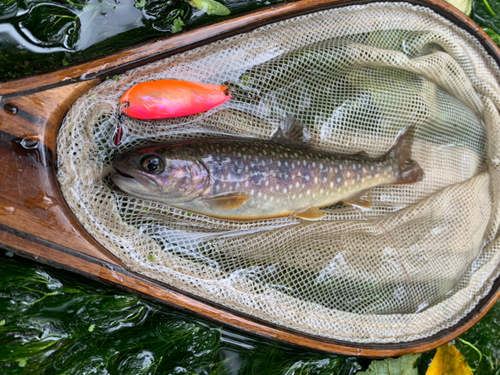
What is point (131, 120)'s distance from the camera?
2111 millimetres

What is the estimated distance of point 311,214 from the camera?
8.01ft

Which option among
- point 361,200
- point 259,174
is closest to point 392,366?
point 361,200

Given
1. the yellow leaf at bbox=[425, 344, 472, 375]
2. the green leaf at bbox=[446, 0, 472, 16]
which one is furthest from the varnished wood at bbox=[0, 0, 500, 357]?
the green leaf at bbox=[446, 0, 472, 16]

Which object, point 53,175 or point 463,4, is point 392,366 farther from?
point 463,4

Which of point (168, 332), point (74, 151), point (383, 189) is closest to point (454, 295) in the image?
point (383, 189)

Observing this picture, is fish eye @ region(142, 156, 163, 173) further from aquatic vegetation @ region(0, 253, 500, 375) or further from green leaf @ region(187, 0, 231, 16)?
green leaf @ region(187, 0, 231, 16)

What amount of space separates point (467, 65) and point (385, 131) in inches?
29.5

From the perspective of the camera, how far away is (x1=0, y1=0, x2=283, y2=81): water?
7.00 ft

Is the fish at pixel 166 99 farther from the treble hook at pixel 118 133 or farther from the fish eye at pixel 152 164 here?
the fish eye at pixel 152 164

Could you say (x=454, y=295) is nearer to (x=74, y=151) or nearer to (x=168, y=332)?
(x=168, y=332)

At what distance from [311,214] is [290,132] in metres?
0.55

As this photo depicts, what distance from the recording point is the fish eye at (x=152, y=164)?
1982 millimetres

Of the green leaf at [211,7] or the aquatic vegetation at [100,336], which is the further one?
the green leaf at [211,7]

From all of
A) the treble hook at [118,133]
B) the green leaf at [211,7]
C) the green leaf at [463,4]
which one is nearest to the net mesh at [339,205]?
the treble hook at [118,133]
